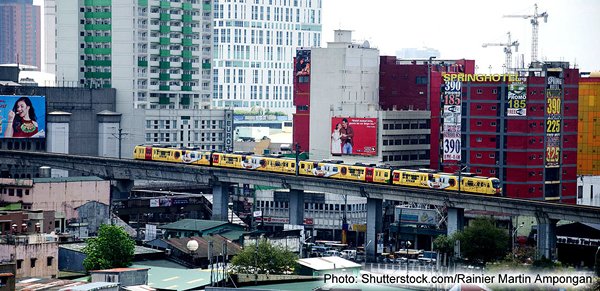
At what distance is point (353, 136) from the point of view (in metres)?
182

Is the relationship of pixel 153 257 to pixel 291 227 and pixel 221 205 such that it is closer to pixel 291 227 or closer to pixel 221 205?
pixel 291 227

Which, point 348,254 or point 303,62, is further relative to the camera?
point 303,62

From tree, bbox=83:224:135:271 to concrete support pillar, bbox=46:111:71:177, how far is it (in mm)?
78807

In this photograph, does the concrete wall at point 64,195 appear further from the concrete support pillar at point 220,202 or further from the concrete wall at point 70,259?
A: the concrete wall at point 70,259

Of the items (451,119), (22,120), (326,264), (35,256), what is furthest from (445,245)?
(22,120)

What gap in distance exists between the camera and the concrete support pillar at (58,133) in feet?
602

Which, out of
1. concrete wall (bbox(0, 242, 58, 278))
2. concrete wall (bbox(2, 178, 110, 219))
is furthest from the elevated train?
concrete wall (bbox(0, 242, 58, 278))

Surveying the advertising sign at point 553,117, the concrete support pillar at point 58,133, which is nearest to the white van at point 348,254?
the advertising sign at point 553,117

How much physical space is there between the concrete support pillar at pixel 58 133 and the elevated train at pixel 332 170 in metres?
17.9

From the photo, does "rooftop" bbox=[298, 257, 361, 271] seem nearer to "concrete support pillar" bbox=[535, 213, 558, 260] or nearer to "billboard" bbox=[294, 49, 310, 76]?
"concrete support pillar" bbox=[535, 213, 558, 260]

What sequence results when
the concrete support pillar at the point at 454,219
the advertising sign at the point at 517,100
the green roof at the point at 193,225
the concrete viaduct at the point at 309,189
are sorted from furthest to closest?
the advertising sign at the point at 517,100 < the concrete support pillar at the point at 454,219 < the green roof at the point at 193,225 < the concrete viaduct at the point at 309,189

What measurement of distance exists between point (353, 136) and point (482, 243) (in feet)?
204

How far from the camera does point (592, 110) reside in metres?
192

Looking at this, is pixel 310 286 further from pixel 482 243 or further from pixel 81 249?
pixel 482 243
